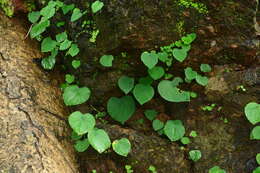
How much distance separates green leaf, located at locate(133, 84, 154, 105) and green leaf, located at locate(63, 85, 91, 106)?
0.39m

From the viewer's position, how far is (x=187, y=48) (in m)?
2.56

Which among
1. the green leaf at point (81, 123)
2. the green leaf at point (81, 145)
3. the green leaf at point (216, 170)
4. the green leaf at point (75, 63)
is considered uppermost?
the green leaf at point (75, 63)

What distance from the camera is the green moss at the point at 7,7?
298cm

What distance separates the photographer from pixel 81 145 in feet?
8.63

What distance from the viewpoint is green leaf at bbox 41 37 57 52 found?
2.83 m

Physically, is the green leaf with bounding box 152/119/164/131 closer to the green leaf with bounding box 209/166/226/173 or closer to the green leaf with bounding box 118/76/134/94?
the green leaf with bounding box 118/76/134/94

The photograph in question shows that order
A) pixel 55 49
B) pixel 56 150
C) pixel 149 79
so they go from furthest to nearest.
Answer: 1. pixel 55 49
2. pixel 149 79
3. pixel 56 150

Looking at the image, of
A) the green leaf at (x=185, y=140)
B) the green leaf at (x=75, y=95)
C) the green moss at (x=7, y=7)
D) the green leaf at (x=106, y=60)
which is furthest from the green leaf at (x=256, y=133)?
the green moss at (x=7, y=7)

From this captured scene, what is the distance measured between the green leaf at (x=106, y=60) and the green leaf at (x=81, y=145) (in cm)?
62

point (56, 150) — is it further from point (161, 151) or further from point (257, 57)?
point (257, 57)

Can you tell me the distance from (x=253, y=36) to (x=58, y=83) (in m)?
1.66

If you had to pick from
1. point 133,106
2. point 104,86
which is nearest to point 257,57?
point 133,106

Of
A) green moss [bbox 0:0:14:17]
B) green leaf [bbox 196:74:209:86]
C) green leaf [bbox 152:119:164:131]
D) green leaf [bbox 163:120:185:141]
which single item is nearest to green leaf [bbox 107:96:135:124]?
green leaf [bbox 152:119:164:131]

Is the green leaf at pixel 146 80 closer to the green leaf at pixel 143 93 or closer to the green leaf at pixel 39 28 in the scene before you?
the green leaf at pixel 143 93
